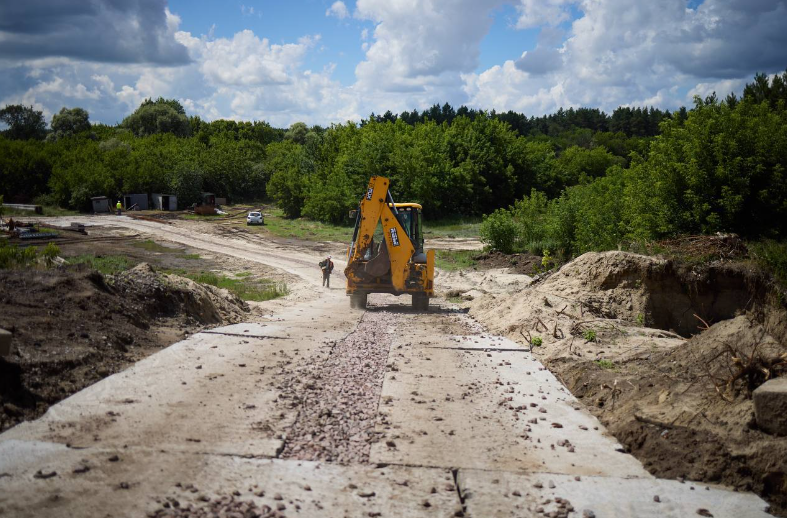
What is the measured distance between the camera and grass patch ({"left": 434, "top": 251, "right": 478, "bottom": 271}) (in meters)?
33.5

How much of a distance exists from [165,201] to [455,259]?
4525 cm

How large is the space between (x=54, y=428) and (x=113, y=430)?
597mm

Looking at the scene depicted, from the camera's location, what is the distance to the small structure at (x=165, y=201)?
230ft

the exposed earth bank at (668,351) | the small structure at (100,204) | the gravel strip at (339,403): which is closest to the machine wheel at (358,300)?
the exposed earth bank at (668,351)

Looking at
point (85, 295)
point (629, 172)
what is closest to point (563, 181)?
point (629, 172)

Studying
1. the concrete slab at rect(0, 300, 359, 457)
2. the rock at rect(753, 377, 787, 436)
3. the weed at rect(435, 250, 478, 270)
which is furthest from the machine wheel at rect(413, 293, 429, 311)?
the weed at rect(435, 250, 478, 270)

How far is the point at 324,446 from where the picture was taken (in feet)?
22.8

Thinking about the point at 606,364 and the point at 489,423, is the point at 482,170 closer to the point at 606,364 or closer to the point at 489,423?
the point at 606,364

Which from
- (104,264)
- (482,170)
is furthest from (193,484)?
(482,170)

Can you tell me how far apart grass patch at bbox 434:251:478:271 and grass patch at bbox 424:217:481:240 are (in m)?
8.66

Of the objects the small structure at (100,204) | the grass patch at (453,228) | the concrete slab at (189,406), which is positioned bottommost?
the concrete slab at (189,406)

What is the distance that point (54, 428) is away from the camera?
6742mm

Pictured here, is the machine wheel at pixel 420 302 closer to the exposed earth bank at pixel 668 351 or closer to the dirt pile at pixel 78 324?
the exposed earth bank at pixel 668 351

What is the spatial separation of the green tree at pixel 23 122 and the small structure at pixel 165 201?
53.5m
